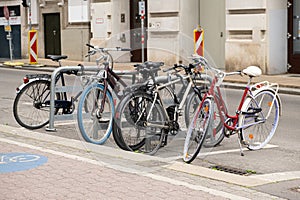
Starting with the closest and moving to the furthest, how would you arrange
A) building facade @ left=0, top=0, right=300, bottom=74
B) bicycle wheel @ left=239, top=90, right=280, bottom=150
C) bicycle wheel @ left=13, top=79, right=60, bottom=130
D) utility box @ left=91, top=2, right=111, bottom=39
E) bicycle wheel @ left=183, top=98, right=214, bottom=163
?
bicycle wheel @ left=183, top=98, right=214, bottom=163, bicycle wheel @ left=239, top=90, right=280, bottom=150, bicycle wheel @ left=13, top=79, right=60, bottom=130, building facade @ left=0, top=0, right=300, bottom=74, utility box @ left=91, top=2, right=111, bottom=39

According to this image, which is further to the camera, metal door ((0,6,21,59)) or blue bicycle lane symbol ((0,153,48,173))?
metal door ((0,6,21,59))

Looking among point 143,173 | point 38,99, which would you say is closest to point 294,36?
point 38,99

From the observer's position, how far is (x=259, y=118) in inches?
350

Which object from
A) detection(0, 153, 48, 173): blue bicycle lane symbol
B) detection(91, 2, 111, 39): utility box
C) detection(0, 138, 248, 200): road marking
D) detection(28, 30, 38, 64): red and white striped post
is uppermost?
detection(91, 2, 111, 39): utility box

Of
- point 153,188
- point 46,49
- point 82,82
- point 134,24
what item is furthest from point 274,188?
point 46,49

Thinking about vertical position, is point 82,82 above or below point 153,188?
above

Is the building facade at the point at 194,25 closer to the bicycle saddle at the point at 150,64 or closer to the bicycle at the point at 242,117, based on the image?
the bicycle at the point at 242,117

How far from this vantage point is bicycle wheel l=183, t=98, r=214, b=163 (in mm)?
8023

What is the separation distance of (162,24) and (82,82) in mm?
14993

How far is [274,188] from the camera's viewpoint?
6.70m

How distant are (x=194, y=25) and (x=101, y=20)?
533 cm

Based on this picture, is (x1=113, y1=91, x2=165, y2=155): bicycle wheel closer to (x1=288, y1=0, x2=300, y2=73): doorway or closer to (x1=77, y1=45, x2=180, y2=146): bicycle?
(x1=77, y1=45, x2=180, y2=146): bicycle

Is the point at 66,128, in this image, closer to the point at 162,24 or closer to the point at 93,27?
the point at 162,24

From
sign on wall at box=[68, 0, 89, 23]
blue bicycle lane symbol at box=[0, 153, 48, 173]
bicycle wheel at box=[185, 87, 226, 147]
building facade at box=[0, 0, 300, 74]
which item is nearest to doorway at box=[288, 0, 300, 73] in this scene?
building facade at box=[0, 0, 300, 74]
